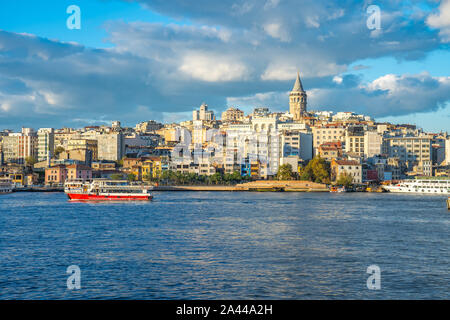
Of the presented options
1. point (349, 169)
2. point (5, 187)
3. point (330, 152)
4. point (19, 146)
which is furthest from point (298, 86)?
point (5, 187)

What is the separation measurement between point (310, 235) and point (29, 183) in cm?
7745

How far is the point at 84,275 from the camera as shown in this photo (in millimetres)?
16609

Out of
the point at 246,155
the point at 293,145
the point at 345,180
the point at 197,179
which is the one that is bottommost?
the point at 345,180

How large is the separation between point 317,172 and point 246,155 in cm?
2008

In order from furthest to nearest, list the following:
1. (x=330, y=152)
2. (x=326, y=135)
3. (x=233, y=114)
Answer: (x=233, y=114) < (x=326, y=135) < (x=330, y=152)

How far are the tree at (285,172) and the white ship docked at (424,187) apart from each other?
14.6m

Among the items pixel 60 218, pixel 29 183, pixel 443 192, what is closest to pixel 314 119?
pixel 443 192

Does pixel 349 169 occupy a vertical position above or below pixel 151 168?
below

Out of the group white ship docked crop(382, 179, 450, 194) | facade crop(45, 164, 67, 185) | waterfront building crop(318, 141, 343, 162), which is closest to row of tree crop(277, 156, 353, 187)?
white ship docked crop(382, 179, 450, 194)

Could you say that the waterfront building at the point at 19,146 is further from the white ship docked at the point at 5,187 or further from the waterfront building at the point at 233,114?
the waterfront building at the point at 233,114

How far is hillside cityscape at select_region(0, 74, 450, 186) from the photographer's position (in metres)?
93.2

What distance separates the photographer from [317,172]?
89.5 m

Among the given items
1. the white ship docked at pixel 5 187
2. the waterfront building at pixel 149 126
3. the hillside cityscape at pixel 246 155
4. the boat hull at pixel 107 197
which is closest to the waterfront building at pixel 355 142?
the hillside cityscape at pixel 246 155

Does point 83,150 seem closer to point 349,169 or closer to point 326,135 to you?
point 326,135
